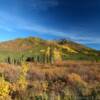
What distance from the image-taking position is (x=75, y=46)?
152 metres

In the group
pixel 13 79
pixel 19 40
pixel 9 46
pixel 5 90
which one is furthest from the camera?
pixel 19 40

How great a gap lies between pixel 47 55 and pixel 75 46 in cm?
5730

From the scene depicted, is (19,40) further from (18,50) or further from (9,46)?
(18,50)

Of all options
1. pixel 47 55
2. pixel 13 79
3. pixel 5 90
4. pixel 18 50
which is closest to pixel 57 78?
pixel 13 79

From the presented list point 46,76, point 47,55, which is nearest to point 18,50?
point 47,55

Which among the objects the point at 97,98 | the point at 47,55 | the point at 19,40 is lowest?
the point at 97,98

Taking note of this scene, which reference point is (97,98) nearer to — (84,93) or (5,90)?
(84,93)

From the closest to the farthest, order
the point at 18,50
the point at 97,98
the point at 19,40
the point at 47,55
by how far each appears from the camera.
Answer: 1. the point at 97,98
2. the point at 47,55
3. the point at 18,50
4. the point at 19,40

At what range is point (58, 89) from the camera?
29.5 m

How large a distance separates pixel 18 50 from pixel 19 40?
22.3m

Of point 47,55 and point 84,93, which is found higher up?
point 47,55

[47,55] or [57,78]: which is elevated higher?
[47,55]

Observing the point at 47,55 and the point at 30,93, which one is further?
the point at 47,55

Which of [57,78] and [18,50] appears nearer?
[57,78]
